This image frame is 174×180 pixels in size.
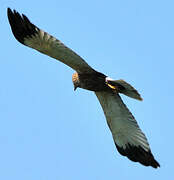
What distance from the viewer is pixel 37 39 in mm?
14133

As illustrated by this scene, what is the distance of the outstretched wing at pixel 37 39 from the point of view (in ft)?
45.9

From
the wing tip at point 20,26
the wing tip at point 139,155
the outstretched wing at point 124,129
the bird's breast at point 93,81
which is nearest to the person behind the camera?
the wing tip at point 20,26

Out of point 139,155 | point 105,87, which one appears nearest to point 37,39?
point 105,87

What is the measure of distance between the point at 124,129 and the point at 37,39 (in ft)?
9.29

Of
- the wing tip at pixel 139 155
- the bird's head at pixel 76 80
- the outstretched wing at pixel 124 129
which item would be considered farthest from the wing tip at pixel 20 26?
the wing tip at pixel 139 155

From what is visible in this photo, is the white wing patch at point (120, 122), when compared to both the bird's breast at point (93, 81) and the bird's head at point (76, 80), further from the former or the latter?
the bird's head at point (76, 80)

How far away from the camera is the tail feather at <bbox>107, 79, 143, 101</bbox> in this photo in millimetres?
14234

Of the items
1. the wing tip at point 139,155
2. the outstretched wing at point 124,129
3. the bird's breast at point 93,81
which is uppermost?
the bird's breast at point 93,81

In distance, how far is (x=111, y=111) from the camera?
1545 cm

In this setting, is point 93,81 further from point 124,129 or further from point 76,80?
point 124,129

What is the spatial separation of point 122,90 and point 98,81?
21.5 inches

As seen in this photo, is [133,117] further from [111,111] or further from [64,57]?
[64,57]

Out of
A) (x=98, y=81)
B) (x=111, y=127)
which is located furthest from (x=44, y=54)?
(x=111, y=127)

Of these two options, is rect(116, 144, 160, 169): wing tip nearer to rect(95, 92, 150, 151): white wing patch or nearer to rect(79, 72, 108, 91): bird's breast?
rect(95, 92, 150, 151): white wing patch
